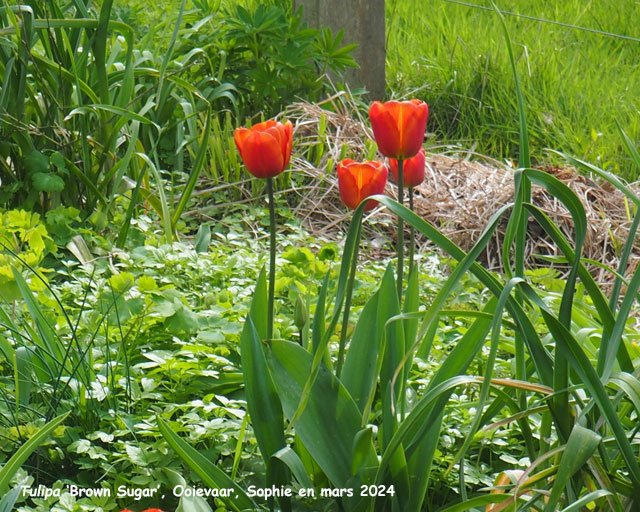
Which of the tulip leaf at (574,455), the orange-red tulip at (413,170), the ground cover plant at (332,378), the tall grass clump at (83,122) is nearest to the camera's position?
the tulip leaf at (574,455)

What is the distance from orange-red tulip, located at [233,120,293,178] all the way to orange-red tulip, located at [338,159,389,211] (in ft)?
0.34


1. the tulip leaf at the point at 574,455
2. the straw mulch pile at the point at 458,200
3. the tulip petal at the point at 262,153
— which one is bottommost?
the straw mulch pile at the point at 458,200

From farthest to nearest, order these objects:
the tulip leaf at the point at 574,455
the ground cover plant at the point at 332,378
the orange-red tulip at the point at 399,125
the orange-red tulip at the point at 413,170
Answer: the orange-red tulip at the point at 413,170 < the orange-red tulip at the point at 399,125 < the ground cover plant at the point at 332,378 < the tulip leaf at the point at 574,455

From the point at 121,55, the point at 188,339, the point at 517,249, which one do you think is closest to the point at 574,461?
the point at 517,249

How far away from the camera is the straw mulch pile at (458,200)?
3156mm

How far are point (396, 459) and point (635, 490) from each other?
34cm

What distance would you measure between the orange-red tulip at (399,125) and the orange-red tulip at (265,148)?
0.15 m

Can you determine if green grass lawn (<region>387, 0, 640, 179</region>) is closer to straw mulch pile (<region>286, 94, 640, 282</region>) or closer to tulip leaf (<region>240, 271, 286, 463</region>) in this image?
straw mulch pile (<region>286, 94, 640, 282</region>)

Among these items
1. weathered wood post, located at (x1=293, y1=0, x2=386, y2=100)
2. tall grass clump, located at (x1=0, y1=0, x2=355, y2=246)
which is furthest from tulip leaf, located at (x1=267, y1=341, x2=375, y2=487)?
weathered wood post, located at (x1=293, y1=0, x2=386, y2=100)

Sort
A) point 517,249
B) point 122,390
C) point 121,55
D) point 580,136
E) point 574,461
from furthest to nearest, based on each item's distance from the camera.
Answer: point 580,136 → point 121,55 → point 122,390 → point 517,249 → point 574,461

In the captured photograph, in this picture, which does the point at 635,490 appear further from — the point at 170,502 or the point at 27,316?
the point at 27,316

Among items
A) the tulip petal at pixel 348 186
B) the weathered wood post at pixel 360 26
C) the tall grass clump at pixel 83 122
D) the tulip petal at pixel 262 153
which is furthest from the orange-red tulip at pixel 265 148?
the weathered wood post at pixel 360 26

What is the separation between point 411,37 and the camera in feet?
17.3

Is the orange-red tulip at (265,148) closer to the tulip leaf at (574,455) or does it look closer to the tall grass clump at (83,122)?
the tulip leaf at (574,455)
